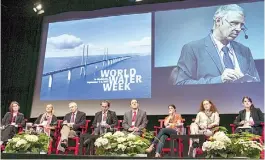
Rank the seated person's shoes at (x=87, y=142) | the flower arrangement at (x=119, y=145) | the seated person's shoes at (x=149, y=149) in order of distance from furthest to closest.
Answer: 1. the seated person's shoes at (x=87, y=142)
2. the seated person's shoes at (x=149, y=149)
3. the flower arrangement at (x=119, y=145)

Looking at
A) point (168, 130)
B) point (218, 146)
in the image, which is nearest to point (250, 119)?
point (168, 130)

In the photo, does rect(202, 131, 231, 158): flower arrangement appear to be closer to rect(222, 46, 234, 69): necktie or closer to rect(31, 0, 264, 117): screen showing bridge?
rect(31, 0, 264, 117): screen showing bridge

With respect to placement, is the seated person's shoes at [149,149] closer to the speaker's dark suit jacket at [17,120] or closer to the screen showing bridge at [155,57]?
the screen showing bridge at [155,57]

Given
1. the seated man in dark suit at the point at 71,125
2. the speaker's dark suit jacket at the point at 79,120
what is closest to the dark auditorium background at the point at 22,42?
the seated man in dark suit at the point at 71,125

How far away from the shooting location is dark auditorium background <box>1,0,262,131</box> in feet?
21.5

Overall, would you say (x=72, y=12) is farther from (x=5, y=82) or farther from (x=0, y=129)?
(x=0, y=129)

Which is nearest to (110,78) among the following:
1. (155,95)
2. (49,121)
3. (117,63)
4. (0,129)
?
(117,63)

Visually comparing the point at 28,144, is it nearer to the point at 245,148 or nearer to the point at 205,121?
the point at 205,121

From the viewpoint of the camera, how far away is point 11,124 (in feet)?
17.7

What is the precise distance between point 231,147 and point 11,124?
3.17 m

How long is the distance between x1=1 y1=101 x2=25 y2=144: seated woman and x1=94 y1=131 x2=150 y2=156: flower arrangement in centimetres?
186

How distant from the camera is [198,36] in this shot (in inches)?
227

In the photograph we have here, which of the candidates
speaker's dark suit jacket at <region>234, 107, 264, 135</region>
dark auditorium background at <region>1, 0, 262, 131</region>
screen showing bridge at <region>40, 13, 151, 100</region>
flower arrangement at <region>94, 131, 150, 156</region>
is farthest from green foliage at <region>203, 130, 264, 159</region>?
dark auditorium background at <region>1, 0, 262, 131</region>

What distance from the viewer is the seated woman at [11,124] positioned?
5.32m
